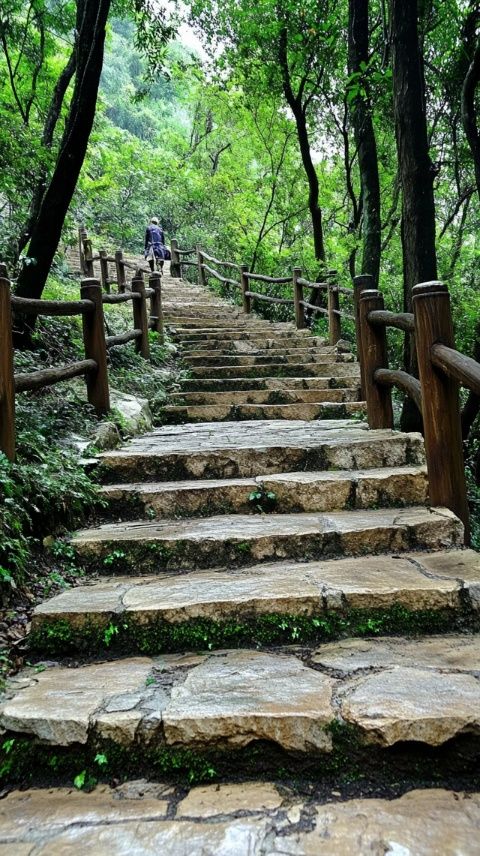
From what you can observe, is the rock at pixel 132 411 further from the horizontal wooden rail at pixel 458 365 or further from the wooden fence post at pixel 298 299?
the wooden fence post at pixel 298 299

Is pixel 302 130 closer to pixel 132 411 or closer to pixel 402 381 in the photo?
pixel 132 411

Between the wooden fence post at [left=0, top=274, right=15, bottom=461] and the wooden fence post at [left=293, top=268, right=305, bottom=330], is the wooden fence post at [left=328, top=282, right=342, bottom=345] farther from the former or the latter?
the wooden fence post at [left=0, top=274, right=15, bottom=461]

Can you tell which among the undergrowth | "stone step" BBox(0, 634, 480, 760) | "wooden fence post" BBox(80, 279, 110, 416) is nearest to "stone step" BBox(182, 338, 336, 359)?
the undergrowth

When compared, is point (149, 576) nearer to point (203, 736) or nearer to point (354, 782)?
point (203, 736)

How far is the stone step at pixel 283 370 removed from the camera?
575 cm

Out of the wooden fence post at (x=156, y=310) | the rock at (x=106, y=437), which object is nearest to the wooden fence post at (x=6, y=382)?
the rock at (x=106, y=437)

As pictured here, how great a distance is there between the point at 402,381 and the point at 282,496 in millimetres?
934

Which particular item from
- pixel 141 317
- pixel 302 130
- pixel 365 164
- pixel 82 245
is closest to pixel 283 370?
→ pixel 141 317

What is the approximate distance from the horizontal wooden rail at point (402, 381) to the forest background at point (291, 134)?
1.48 metres

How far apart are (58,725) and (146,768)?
0.83 ft

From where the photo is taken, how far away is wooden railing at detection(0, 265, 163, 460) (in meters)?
2.38

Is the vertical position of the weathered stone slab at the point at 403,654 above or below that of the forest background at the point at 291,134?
below

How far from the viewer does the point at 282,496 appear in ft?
8.90

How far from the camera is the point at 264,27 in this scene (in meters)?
8.48
